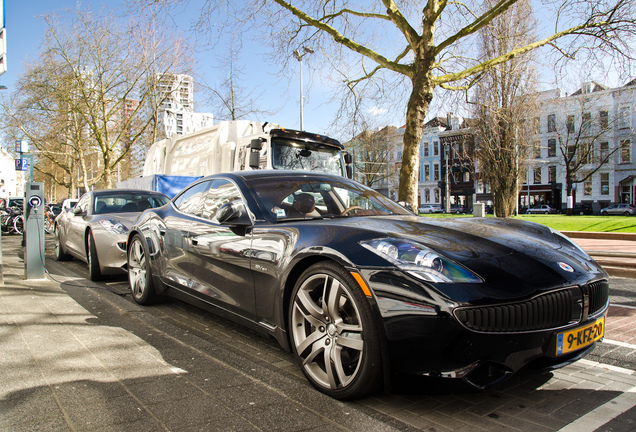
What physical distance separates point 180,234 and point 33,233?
343 centimetres

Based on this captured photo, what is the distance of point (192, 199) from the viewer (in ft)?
13.8

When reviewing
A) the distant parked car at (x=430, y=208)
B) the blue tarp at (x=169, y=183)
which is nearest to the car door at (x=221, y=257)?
the blue tarp at (x=169, y=183)

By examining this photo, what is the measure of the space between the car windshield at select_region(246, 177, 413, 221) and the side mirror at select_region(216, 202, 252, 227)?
15cm

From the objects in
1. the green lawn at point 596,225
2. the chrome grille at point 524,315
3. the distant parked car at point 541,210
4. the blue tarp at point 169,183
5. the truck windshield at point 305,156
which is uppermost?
the truck windshield at point 305,156

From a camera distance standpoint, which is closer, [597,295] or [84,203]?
[597,295]

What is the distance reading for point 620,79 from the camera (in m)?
12.0

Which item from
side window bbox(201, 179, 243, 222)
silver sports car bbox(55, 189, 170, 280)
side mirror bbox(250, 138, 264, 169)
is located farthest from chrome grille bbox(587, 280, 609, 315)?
side mirror bbox(250, 138, 264, 169)

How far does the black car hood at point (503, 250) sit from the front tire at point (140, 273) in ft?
8.54

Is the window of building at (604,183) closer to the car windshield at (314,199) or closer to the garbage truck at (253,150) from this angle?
the garbage truck at (253,150)

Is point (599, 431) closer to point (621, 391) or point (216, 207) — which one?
point (621, 391)

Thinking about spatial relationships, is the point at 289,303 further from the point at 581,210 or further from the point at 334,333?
the point at 581,210

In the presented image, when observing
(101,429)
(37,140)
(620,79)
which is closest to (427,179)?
(37,140)

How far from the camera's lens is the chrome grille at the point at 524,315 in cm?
203

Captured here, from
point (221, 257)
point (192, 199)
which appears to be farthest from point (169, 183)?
point (221, 257)
